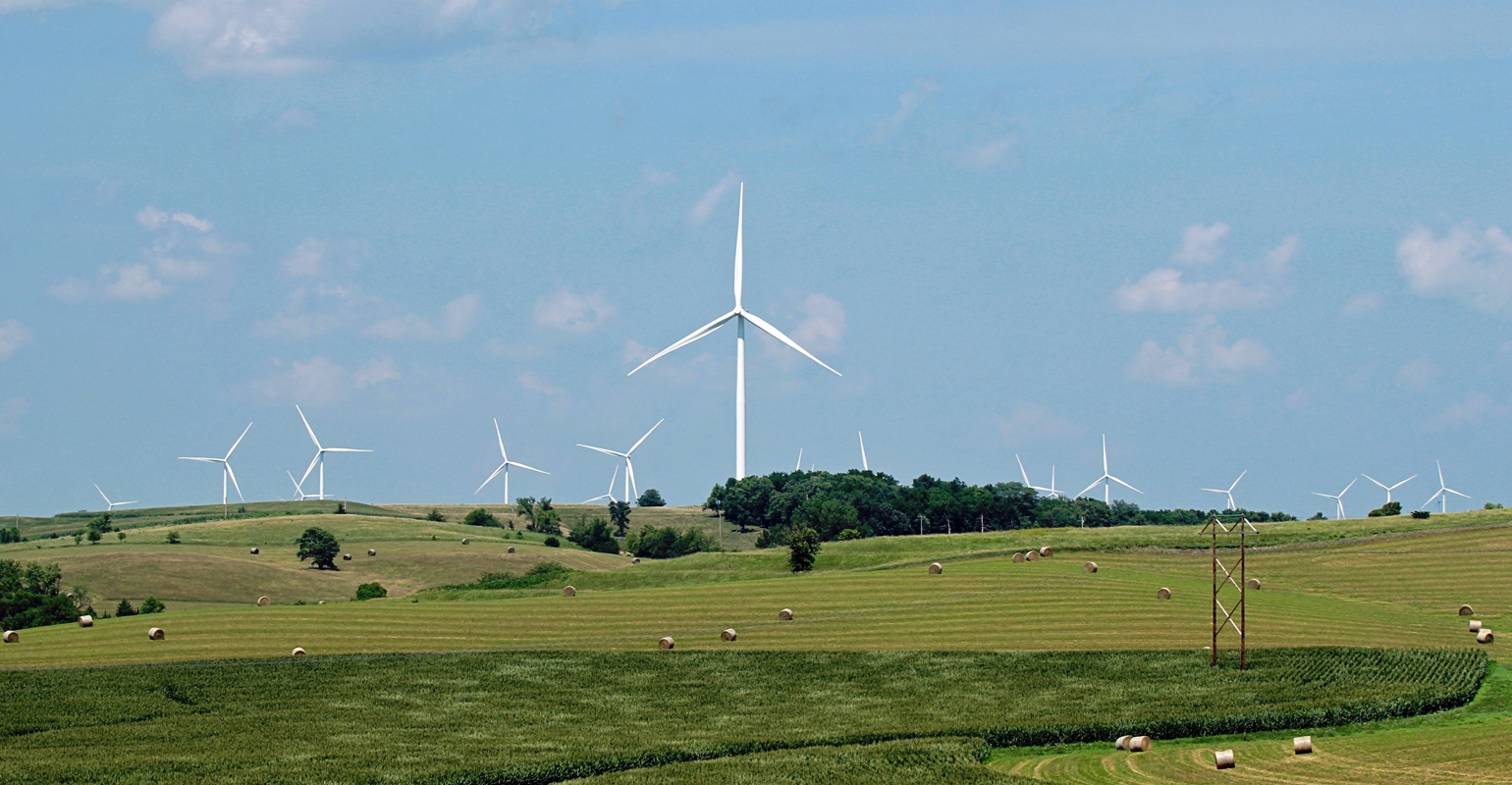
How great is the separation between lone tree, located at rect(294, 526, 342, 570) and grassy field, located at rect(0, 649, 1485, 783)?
88.8 metres

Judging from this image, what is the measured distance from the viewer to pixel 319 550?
15538 centimetres

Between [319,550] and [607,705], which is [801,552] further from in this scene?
[319,550]

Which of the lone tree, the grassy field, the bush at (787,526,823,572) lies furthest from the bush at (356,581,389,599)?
the grassy field

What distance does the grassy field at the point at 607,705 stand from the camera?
47.2 meters

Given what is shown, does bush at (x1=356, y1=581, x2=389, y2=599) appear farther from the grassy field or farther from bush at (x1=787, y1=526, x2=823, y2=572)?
the grassy field

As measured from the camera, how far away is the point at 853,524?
199125mm

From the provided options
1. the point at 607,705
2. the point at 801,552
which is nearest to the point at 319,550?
the point at 801,552

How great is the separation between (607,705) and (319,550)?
341 feet

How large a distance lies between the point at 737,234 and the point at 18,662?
105095 millimetres

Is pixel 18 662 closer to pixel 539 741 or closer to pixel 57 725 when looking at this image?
pixel 57 725

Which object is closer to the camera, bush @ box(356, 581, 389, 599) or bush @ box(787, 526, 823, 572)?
bush @ box(787, 526, 823, 572)

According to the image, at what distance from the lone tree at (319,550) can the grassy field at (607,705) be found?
291 ft

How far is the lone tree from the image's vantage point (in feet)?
509

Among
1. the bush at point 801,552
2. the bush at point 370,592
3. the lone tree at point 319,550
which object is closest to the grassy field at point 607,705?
the bush at point 801,552
